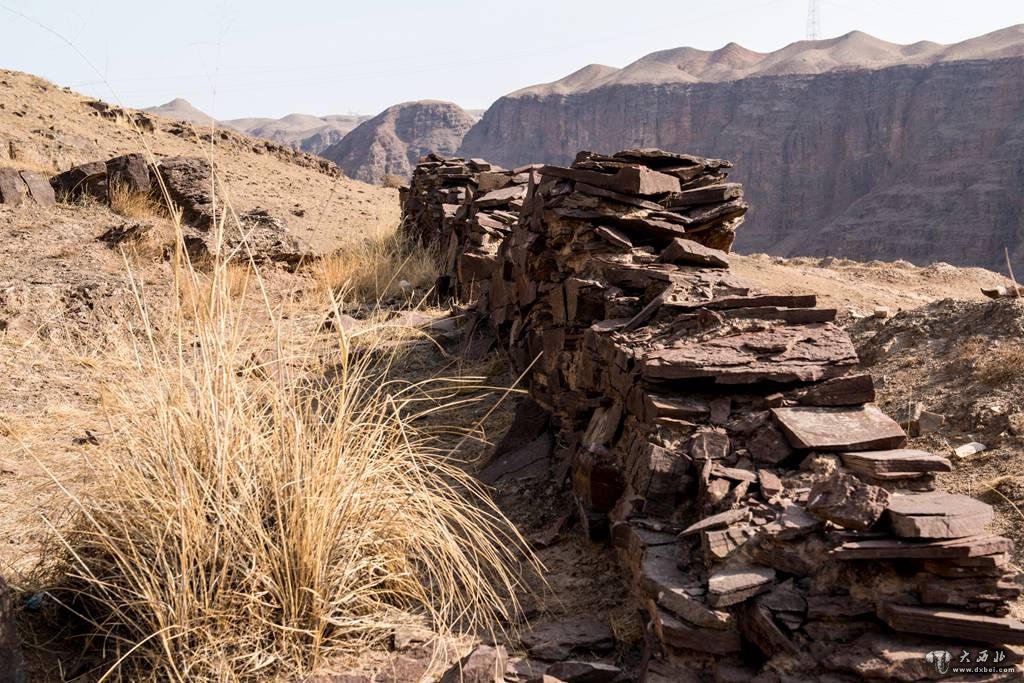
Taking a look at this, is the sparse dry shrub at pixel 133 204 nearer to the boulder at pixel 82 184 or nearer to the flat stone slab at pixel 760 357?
the boulder at pixel 82 184

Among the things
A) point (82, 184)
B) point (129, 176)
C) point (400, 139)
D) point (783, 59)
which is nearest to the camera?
point (82, 184)

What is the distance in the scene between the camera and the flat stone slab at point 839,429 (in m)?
2.70

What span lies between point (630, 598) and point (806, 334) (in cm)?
126

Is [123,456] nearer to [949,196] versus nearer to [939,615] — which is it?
[939,615]

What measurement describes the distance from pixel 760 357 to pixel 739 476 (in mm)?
593

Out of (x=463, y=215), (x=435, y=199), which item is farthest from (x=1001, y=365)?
(x=435, y=199)

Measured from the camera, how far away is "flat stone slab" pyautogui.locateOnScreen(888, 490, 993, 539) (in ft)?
6.95

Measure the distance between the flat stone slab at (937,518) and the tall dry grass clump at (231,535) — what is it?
126cm

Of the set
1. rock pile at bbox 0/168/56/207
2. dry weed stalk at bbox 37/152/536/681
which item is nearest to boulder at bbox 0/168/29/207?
rock pile at bbox 0/168/56/207

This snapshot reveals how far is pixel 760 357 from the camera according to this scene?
3080 mm

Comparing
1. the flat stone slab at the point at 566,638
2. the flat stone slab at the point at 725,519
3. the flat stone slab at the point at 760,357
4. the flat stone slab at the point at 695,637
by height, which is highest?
the flat stone slab at the point at 760,357

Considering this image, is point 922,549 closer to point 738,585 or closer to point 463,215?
point 738,585

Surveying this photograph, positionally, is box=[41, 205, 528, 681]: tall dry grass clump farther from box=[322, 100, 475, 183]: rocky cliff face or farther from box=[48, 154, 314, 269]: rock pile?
box=[322, 100, 475, 183]: rocky cliff face

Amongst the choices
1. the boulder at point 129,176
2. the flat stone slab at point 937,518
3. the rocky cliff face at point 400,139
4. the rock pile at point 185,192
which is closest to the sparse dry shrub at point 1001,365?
the flat stone slab at point 937,518
